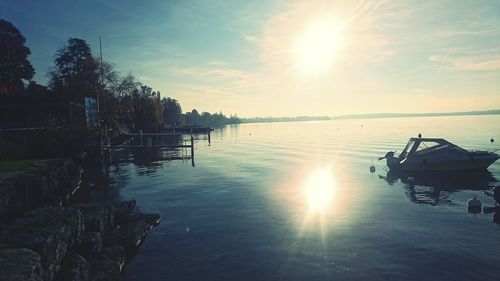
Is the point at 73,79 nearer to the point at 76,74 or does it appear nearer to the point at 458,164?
the point at 76,74

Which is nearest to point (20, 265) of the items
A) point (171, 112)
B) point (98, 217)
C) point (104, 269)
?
point (104, 269)

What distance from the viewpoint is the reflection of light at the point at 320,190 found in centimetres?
1911

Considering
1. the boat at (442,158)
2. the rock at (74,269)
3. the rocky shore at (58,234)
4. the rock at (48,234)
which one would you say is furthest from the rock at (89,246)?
the boat at (442,158)

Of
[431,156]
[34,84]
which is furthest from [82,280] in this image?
[34,84]

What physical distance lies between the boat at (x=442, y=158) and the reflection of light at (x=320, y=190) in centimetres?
757

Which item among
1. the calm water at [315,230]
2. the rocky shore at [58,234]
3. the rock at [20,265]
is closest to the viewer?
the rock at [20,265]

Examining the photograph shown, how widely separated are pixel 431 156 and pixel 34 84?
68.1 meters

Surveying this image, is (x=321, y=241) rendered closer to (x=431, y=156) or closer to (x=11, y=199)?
(x=11, y=199)

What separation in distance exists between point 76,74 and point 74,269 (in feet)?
192

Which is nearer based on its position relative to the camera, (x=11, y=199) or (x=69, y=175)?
(x=11, y=199)

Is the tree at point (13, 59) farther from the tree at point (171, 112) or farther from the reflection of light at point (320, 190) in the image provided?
the tree at point (171, 112)

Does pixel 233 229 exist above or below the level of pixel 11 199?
below

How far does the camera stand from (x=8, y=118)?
115 ft

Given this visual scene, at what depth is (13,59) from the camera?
5512 cm
